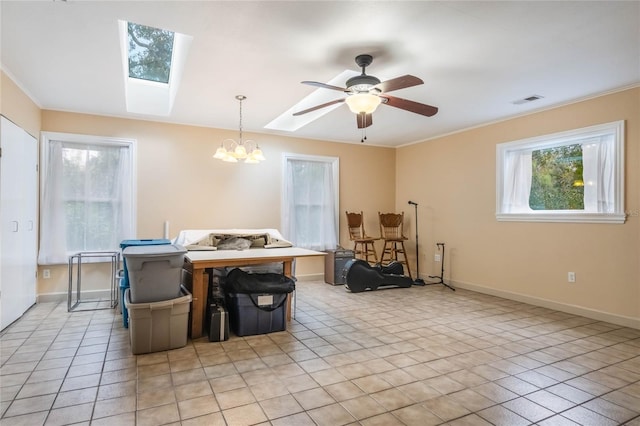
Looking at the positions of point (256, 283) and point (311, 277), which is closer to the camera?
point (256, 283)

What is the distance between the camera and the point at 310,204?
6.12 meters

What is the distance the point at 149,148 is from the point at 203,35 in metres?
2.86

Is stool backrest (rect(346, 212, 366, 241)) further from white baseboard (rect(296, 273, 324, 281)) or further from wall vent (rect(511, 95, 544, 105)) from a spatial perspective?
wall vent (rect(511, 95, 544, 105))

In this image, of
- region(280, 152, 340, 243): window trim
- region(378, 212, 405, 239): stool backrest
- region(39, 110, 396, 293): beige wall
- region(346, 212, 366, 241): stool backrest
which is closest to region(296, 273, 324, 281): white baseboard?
region(39, 110, 396, 293): beige wall

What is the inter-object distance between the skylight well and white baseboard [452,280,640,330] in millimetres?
4856

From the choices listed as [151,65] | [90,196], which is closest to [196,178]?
[90,196]

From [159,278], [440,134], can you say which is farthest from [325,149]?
[159,278]

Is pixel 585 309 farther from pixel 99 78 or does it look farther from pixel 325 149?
pixel 99 78

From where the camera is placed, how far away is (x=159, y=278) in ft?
9.68

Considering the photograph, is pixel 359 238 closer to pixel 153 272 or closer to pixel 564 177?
pixel 564 177

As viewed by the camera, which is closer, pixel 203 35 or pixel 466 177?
pixel 203 35

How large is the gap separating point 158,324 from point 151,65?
3.08 metres

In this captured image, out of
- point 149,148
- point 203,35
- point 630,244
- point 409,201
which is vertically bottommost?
point 630,244

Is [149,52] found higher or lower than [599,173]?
higher
